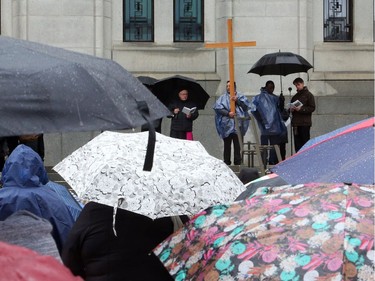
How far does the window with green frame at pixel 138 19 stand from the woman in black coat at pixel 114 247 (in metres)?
17.4

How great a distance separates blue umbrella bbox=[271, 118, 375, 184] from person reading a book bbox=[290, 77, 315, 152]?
13.8 metres

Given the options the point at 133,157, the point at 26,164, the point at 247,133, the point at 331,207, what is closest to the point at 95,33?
the point at 247,133

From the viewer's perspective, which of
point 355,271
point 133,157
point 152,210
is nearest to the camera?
point 355,271

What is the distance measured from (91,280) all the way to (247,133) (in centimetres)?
1602

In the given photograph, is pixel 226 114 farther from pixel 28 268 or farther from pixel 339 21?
pixel 28 268

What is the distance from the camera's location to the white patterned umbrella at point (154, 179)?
19.0ft

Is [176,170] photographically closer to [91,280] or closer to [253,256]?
[91,280]

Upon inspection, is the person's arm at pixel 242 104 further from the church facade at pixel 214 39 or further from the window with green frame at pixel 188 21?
the window with green frame at pixel 188 21

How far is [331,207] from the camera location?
4730 millimetres

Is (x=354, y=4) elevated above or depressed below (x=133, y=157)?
above

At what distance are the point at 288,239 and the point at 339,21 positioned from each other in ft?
63.5

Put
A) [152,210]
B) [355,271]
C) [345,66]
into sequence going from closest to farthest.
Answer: [355,271] → [152,210] → [345,66]

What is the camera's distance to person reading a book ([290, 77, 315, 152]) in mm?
19734

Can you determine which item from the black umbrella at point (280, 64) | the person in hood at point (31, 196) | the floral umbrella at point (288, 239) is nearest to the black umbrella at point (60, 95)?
the floral umbrella at point (288, 239)
